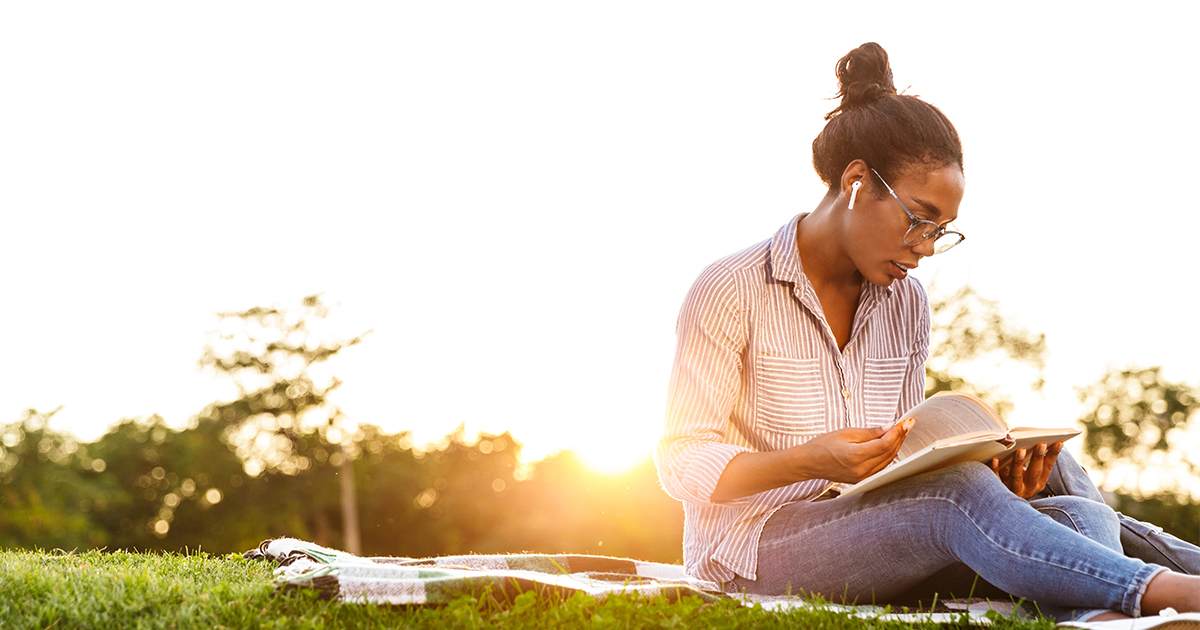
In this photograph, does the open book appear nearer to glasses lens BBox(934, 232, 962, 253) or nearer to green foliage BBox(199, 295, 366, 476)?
glasses lens BBox(934, 232, 962, 253)

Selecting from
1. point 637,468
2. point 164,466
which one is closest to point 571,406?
point 637,468

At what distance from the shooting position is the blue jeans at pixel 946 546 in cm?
231

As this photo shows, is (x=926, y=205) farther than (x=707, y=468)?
Yes

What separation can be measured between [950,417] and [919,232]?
67 cm

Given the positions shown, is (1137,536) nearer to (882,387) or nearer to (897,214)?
(882,387)

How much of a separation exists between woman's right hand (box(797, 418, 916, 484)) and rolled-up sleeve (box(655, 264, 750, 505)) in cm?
40

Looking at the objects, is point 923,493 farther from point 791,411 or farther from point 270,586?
point 270,586

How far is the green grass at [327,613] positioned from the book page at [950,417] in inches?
22.7

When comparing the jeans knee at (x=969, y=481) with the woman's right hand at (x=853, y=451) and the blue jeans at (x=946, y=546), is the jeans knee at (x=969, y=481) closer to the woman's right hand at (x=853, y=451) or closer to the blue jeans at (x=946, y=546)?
the blue jeans at (x=946, y=546)

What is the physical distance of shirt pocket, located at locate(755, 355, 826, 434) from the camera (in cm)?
316

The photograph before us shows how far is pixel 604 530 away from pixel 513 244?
9228 millimetres

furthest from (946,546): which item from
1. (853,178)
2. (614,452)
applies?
(614,452)

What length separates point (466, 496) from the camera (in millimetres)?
29234

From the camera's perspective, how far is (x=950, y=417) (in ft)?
8.96
